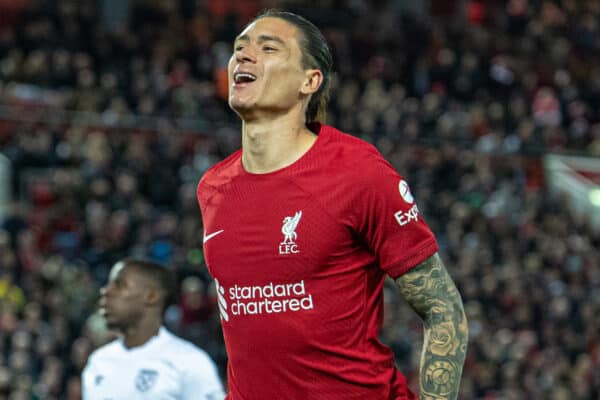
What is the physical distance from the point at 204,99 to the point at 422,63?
5643mm

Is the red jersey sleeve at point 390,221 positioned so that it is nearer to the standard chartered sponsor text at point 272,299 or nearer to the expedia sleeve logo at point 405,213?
the expedia sleeve logo at point 405,213

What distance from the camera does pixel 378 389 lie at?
3627 millimetres

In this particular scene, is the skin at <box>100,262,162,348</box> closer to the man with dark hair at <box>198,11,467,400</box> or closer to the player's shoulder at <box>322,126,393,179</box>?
the man with dark hair at <box>198,11,467,400</box>

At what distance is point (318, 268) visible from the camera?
11.8 feet

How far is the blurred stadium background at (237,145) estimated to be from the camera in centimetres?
1361

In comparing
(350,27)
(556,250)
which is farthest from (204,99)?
(350,27)

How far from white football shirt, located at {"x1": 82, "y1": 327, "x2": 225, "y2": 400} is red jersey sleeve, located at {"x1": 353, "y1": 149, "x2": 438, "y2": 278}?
6.68ft

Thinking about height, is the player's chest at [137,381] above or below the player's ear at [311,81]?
below

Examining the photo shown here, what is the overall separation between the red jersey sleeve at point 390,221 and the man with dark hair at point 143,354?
2050 millimetres

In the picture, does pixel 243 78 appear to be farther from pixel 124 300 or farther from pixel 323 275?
pixel 124 300

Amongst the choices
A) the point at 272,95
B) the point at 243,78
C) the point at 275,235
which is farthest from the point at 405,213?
the point at 243,78

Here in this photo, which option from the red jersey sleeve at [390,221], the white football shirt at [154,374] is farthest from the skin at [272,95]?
the white football shirt at [154,374]

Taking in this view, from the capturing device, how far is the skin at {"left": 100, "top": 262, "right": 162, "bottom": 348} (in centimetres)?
566

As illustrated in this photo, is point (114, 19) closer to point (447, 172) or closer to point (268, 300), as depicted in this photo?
point (447, 172)
